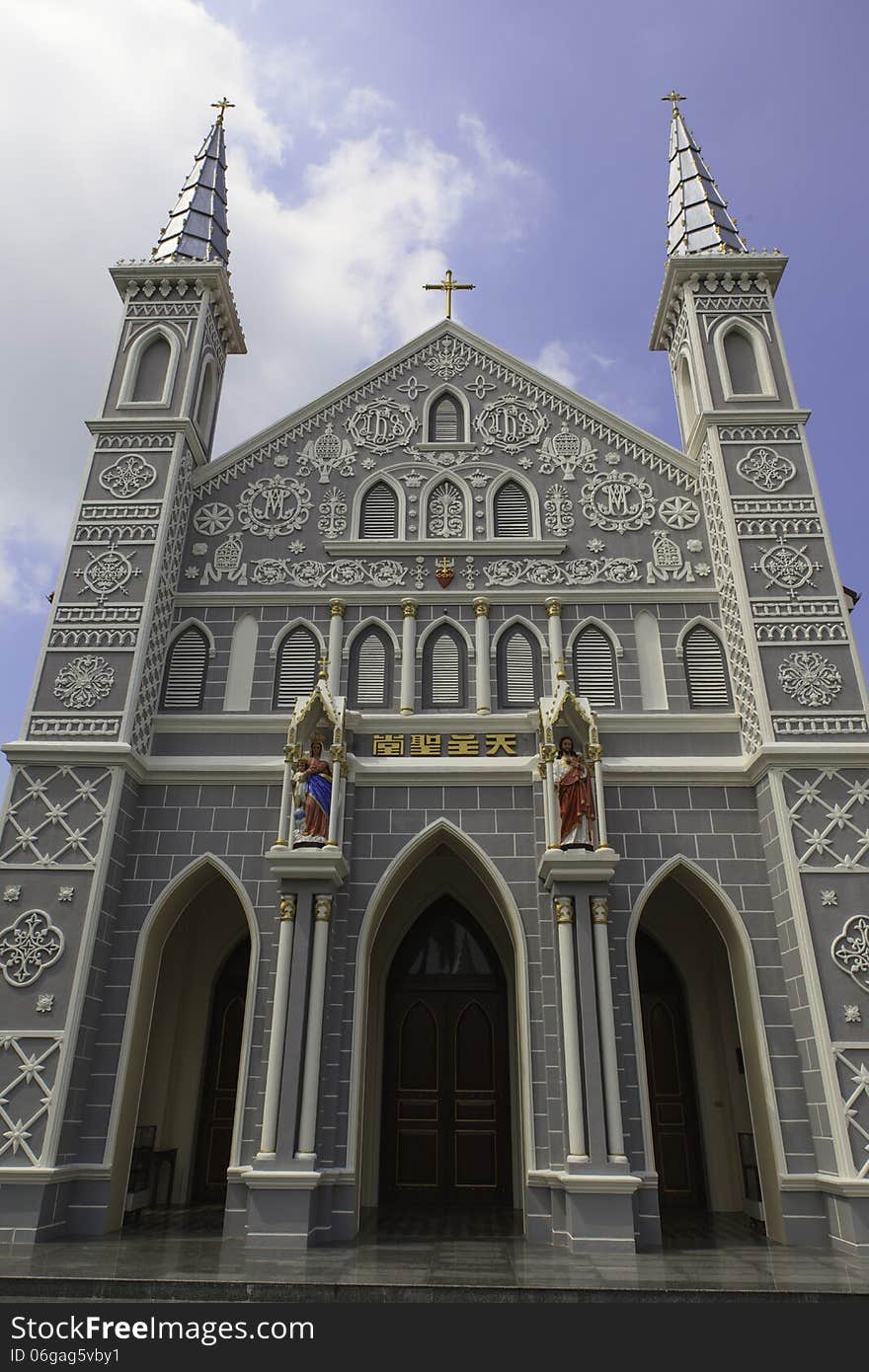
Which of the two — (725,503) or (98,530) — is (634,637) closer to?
(725,503)

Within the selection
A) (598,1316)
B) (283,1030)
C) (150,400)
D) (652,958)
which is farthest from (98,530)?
(598,1316)

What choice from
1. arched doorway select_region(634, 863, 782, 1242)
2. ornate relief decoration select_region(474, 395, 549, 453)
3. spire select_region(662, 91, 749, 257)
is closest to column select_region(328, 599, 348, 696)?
ornate relief decoration select_region(474, 395, 549, 453)

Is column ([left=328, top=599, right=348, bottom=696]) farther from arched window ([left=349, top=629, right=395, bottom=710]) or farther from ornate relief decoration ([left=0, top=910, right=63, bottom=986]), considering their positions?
ornate relief decoration ([left=0, top=910, right=63, bottom=986])

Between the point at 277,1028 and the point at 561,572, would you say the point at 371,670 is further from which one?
the point at 277,1028

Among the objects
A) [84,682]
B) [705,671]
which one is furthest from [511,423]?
[84,682]

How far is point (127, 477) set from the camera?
1288cm

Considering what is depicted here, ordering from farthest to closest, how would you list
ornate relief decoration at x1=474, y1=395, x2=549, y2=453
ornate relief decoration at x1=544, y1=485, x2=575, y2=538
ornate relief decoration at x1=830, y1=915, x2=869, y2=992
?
ornate relief decoration at x1=474, y1=395, x2=549, y2=453 < ornate relief decoration at x1=544, y1=485, x2=575, y2=538 < ornate relief decoration at x1=830, y1=915, x2=869, y2=992

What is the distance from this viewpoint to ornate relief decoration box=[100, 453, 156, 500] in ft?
41.8

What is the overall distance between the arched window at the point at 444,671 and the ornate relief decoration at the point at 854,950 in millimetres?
5152

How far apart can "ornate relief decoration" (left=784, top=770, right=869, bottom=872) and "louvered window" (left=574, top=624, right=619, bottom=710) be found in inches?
95.3

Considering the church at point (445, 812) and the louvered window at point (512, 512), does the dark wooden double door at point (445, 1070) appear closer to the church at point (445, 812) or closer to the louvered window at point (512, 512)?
the church at point (445, 812)

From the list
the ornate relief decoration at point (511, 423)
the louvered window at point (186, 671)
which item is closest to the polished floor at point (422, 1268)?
the louvered window at point (186, 671)

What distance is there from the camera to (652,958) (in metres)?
12.7

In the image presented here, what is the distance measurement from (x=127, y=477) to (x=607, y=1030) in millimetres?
9702
